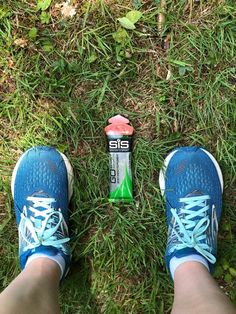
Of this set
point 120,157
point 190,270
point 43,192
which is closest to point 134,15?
point 120,157

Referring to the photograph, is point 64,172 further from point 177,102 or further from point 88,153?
point 177,102

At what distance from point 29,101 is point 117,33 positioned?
0.49 metres

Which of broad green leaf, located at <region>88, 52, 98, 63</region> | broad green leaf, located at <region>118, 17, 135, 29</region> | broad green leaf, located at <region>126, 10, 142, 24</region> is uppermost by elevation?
broad green leaf, located at <region>126, 10, 142, 24</region>

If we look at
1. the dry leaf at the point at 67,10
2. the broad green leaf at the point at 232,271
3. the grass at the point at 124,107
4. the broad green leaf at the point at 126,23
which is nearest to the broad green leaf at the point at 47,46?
the grass at the point at 124,107

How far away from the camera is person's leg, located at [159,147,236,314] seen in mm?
2059

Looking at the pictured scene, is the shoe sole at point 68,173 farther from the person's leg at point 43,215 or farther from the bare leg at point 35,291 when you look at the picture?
the bare leg at point 35,291

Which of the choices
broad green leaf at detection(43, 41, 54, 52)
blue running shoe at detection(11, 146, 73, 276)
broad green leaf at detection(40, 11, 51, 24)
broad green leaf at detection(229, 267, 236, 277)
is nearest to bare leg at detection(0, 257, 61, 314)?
blue running shoe at detection(11, 146, 73, 276)

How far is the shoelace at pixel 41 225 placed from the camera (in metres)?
2.11

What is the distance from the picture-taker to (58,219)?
219 centimetres

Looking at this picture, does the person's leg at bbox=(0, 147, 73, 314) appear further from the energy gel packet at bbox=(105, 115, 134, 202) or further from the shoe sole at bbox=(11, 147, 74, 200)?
the energy gel packet at bbox=(105, 115, 134, 202)

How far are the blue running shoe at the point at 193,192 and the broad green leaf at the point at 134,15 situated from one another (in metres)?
0.59

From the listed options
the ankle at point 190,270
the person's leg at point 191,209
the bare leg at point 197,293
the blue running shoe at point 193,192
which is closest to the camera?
the bare leg at point 197,293

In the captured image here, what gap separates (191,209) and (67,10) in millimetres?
1022

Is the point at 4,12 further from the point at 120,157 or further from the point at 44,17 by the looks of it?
the point at 120,157
